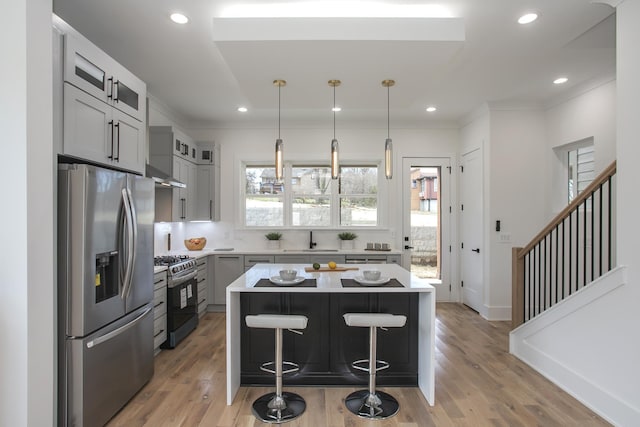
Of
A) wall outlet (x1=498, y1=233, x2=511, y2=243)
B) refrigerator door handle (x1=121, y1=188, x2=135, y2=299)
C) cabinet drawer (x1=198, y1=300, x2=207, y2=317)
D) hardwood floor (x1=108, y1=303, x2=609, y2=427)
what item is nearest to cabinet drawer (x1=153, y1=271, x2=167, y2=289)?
hardwood floor (x1=108, y1=303, x2=609, y2=427)

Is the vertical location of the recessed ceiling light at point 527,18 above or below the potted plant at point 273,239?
above

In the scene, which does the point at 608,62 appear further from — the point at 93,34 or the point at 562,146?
the point at 93,34

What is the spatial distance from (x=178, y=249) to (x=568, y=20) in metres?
5.29

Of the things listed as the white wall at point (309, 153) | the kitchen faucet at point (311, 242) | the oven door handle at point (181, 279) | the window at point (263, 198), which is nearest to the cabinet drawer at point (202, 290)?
the oven door handle at point (181, 279)

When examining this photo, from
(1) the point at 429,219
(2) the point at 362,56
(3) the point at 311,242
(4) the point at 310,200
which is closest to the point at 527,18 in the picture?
(2) the point at 362,56

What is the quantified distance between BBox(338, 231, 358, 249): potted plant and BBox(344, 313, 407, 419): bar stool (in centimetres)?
293

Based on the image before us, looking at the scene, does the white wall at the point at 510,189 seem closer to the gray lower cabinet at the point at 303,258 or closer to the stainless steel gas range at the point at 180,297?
the gray lower cabinet at the point at 303,258

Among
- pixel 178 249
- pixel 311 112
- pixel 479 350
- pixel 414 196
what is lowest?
pixel 479 350

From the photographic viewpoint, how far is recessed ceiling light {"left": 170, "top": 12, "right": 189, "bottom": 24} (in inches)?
104

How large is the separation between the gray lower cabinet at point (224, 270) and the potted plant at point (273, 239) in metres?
0.58

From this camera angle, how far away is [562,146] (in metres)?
4.52

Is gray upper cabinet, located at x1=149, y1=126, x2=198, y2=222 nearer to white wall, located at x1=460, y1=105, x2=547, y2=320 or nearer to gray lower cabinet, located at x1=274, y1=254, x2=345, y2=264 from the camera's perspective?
gray lower cabinet, located at x1=274, y1=254, x2=345, y2=264

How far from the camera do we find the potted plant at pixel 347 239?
5.58 metres

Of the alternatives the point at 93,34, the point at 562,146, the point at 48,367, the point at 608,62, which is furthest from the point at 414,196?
the point at 48,367
